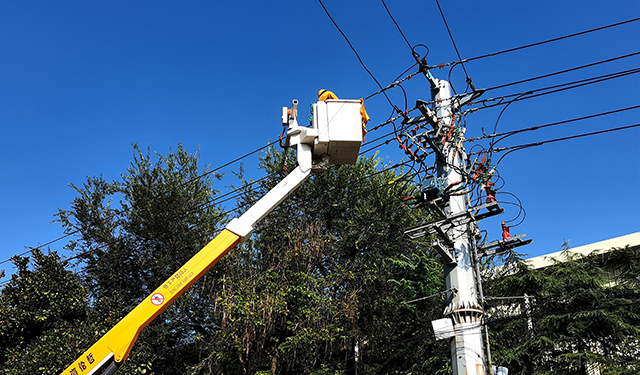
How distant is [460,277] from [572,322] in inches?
370

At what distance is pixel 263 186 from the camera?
22.0m

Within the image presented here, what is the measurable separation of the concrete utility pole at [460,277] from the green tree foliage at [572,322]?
20.6 ft

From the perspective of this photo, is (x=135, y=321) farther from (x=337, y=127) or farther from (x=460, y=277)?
(x=460, y=277)

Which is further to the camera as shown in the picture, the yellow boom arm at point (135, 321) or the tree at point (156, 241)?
the tree at point (156, 241)

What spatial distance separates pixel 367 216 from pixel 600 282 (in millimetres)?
9073

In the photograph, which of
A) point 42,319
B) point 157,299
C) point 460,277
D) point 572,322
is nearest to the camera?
point 157,299

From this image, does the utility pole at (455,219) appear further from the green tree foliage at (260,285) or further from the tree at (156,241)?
the tree at (156,241)

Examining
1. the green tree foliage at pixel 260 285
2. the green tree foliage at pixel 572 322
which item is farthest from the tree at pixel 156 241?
the green tree foliage at pixel 572 322

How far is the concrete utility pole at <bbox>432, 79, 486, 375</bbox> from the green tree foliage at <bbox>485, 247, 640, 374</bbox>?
20.6 feet

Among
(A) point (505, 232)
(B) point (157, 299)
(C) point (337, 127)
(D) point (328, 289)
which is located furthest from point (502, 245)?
(D) point (328, 289)

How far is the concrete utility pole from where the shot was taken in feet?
28.0

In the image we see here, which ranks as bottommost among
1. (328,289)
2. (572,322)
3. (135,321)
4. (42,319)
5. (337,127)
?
(135,321)

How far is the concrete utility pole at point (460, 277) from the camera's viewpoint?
8.53 m

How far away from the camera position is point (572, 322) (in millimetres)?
16172
